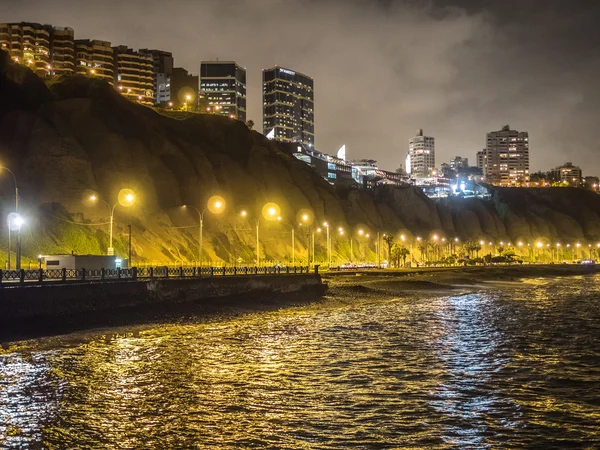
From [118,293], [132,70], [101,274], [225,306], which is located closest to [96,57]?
[132,70]

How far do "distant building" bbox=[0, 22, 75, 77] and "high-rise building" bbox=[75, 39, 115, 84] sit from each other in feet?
7.73

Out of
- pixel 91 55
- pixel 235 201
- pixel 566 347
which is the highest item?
pixel 91 55

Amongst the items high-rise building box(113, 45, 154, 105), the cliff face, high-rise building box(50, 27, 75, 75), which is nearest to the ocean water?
the cliff face

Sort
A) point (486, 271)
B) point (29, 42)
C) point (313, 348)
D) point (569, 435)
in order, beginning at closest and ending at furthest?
point (569, 435) → point (313, 348) → point (486, 271) → point (29, 42)

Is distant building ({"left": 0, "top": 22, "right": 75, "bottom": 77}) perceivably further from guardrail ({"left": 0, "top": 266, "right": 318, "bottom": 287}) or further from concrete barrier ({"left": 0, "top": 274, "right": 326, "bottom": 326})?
concrete barrier ({"left": 0, "top": 274, "right": 326, "bottom": 326})

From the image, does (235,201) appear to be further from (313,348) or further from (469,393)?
(469,393)

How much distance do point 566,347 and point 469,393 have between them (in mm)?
13590

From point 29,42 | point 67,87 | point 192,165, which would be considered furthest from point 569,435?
point 29,42

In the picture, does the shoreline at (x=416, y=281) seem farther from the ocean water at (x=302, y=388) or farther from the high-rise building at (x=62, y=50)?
the high-rise building at (x=62, y=50)

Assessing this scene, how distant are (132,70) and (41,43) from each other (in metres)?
29.2

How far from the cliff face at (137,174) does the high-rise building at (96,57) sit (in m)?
60.3

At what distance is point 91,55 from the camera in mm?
181125

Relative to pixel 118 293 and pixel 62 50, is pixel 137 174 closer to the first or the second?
pixel 118 293

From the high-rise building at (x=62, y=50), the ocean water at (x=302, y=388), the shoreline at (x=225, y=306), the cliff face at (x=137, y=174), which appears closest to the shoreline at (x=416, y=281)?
the shoreline at (x=225, y=306)
